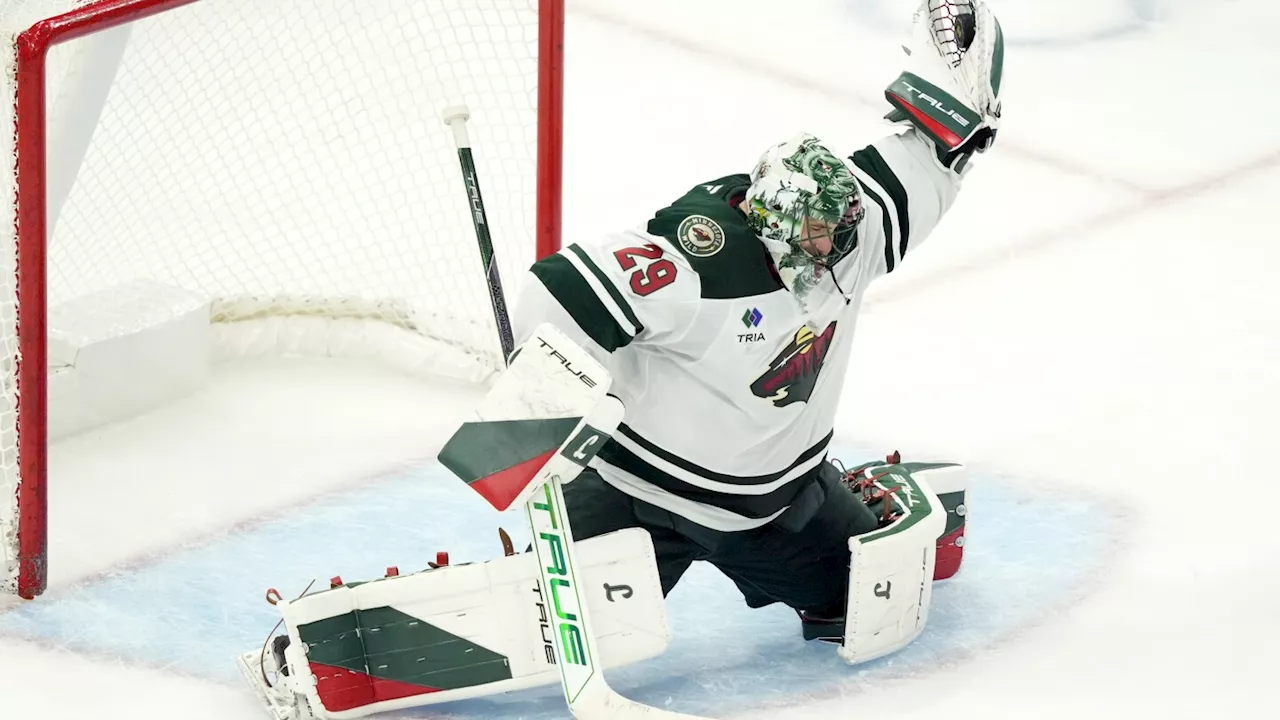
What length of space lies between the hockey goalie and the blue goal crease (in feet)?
0.25

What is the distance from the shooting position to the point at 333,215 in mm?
4012

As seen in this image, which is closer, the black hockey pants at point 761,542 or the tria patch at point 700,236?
the tria patch at point 700,236

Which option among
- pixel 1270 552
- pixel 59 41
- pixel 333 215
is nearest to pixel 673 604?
pixel 1270 552

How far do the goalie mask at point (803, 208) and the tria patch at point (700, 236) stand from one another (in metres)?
0.05

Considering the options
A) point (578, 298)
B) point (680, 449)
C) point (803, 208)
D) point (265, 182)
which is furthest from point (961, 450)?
point (265, 182)

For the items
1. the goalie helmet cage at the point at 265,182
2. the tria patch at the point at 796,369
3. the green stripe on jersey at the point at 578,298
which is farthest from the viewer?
the goalie helmet cage at the point at 265,182

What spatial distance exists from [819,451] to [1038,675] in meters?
0.44

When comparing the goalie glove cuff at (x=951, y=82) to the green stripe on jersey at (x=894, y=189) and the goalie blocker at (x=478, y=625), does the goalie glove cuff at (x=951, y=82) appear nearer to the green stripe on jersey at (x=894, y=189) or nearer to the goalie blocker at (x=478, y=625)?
the green stripe on jersey at (x=894, y=189)

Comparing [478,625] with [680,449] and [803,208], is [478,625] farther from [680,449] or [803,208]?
[803,208]

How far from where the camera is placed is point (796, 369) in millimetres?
2357

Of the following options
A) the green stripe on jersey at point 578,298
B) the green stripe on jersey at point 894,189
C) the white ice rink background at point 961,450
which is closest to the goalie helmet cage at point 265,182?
the white ice rink background at point 961,450

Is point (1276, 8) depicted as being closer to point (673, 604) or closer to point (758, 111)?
point (758, 111)

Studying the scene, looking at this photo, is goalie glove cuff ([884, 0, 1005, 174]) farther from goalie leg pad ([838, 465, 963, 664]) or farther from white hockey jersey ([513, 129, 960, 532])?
goalie leg pad ([838, 465, 963, 664])

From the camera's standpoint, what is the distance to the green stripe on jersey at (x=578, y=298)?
2195mm
